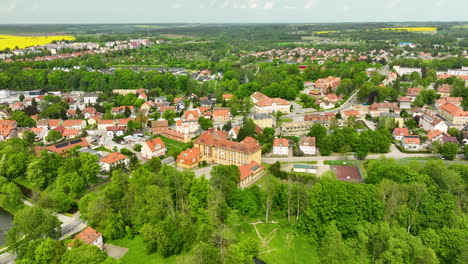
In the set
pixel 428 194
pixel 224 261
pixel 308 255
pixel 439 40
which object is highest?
pixel 439 40

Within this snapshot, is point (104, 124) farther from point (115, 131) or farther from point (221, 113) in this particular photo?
point (221, 113)

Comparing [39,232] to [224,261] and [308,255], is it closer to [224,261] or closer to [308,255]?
[224,261]

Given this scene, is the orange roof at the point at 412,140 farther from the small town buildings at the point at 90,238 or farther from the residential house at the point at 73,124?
the residential house at the point at 73,124

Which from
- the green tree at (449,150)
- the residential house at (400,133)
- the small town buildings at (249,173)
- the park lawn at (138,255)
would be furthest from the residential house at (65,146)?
the green tree at (449,150)

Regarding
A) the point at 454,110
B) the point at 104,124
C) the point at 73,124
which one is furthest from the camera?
the point at 104,124

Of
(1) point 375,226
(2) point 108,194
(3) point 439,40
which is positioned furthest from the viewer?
(3) point 439,40

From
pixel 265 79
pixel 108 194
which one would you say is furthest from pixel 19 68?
pixel 108 194

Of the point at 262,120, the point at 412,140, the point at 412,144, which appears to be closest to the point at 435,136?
the point at 412,140
